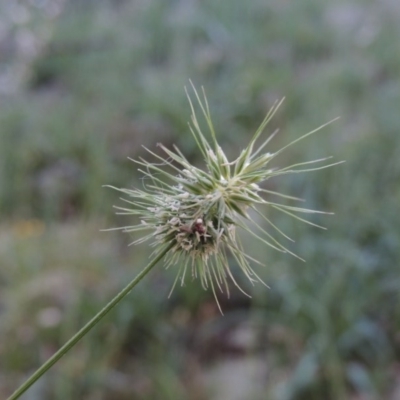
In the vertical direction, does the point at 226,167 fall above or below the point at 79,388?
above

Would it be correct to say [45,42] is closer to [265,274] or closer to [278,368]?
[265,274]

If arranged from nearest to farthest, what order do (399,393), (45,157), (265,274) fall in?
(399,393) < (265,274) < (45,157)

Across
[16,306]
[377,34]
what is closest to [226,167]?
[16,306]

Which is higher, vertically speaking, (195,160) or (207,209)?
(195,160)

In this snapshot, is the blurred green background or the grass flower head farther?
the blurred green background

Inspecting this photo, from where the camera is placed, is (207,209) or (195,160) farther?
(195,160)

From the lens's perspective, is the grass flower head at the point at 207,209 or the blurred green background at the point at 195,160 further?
the blurred green background at the point at 195,160

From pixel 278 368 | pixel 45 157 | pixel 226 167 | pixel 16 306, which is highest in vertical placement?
pixel 45 157

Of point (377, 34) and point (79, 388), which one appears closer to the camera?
point (79, 388)
